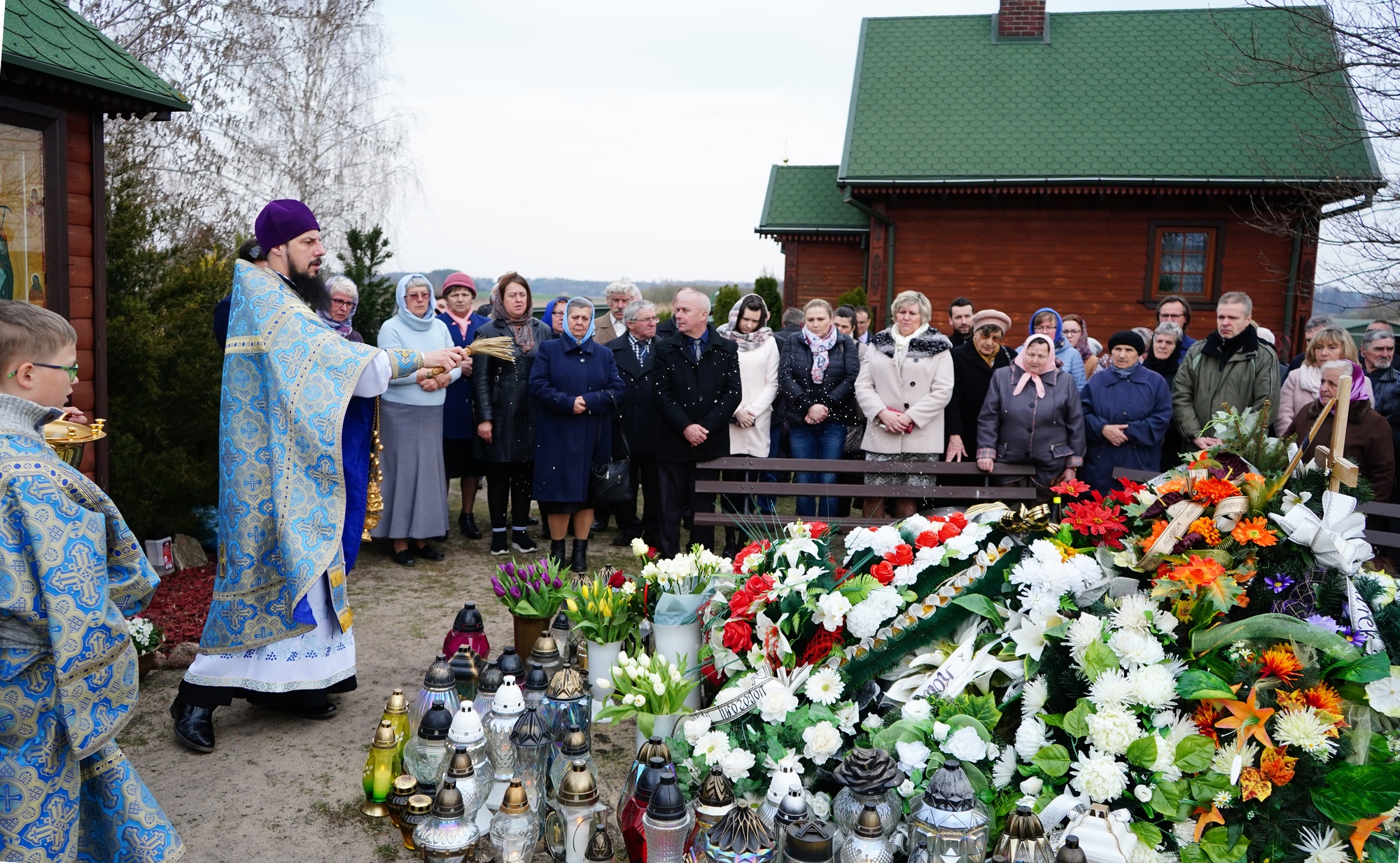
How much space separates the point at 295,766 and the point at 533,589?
1.26 metres

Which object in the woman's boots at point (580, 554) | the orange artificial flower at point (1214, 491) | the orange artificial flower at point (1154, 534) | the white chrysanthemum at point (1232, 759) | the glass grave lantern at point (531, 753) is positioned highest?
the orange artificial flower at point (1214, 491)

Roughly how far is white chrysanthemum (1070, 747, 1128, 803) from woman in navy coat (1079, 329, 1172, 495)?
14.1 feet

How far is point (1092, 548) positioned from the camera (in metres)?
3.70

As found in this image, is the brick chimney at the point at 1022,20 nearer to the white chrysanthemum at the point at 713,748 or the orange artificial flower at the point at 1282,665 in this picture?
the orange artificial flower at the point at 1282,665

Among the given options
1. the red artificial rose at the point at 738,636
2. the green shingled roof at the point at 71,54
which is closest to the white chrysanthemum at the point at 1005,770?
the red artificial rose at the point at 738,636

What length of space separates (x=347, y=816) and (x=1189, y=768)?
112 inches

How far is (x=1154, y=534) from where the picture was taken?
355 centimetres

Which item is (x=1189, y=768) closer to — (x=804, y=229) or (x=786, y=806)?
(x=786, y=806)

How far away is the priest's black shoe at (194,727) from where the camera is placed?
4285 millimetres

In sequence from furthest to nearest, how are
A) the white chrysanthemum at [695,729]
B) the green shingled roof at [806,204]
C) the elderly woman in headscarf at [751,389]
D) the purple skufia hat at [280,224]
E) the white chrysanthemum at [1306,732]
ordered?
the green shingled roof at [806,204]
the elderly woman in headscarf at [751,389]
the purple skufia hat at [280,224]
the white chrysanthemum at [695,729]
the white chrysanthemum at [1306,732]

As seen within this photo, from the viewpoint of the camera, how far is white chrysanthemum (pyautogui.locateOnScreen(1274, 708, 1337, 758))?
2873 millimetres

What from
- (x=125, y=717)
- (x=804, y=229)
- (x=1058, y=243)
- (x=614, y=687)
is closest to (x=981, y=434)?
(x=614, y=687)

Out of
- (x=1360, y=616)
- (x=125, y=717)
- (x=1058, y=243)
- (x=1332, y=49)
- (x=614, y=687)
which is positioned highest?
(x=1332, y=49)

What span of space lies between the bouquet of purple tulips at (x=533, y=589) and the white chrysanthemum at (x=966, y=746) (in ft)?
6.88
